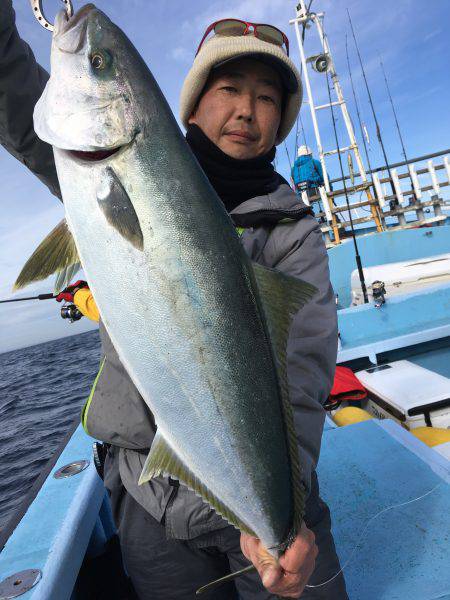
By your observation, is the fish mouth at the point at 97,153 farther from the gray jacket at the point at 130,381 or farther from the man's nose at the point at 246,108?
the man's nose at the point at 246,108

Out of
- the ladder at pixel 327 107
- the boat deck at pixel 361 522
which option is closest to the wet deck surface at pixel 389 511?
the boat deck at pixel 361 522

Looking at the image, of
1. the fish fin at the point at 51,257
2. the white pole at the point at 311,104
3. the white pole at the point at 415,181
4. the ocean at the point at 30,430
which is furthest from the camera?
the white pole at the point at 415,181

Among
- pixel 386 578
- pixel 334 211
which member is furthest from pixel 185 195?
pixel 334 211

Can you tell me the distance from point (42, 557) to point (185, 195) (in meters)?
1.94

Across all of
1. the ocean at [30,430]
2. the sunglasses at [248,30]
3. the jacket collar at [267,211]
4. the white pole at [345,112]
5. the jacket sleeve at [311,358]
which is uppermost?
the white pole at [345,112]

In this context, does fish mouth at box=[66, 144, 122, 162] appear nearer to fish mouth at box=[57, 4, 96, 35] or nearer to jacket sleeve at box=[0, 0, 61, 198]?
fish mouth at box=[57, 4, 96, 35]

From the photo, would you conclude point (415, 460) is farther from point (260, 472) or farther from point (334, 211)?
point (334, 211)

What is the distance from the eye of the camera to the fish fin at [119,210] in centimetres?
112

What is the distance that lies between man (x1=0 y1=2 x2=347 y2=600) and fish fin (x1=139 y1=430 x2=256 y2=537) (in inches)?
6.1

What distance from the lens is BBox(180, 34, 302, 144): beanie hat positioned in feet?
5.82

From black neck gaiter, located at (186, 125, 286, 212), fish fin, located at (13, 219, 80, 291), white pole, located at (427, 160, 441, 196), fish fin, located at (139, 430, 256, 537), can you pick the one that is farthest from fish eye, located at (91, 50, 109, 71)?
white pole, located at (427, 160, 441, 196)

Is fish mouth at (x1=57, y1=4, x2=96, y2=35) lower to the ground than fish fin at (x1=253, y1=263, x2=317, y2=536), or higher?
higher

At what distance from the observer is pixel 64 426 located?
12.2m

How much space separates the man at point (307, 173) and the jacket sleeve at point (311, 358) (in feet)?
49.0
